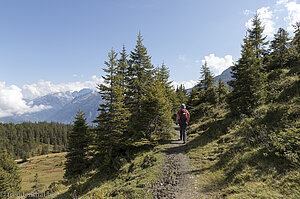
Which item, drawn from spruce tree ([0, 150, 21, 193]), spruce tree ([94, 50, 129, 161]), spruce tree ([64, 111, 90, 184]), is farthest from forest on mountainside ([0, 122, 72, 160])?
spruce tree ([94, 50, 129, 161])

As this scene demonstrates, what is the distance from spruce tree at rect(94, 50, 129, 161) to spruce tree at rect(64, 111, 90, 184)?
881cm

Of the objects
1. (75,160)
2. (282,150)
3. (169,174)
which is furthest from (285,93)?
(75,160)

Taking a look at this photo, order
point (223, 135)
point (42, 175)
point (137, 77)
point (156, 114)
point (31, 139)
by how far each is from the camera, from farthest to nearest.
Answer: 1. point (31, 139)
2. point (42, 175)
3. point (137, 77)
4. point (156, 114)
5. point (223, 135)

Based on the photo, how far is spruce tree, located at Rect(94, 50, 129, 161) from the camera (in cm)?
1788

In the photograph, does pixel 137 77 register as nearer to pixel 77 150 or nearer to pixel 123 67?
pixel 123 67

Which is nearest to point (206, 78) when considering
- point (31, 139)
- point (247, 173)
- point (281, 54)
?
point (281, 54)

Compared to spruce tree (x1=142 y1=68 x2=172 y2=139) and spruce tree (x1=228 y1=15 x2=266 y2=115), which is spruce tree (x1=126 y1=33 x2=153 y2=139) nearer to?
spruce tree (x1=142 y1=68 x2=172 y2=139)

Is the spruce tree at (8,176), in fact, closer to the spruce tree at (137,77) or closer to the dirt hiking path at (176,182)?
the spruce tree at (137,77)

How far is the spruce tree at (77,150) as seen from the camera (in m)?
24.9

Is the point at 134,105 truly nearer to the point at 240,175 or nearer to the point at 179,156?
the point at 179,156

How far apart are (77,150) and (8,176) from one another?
25561mm

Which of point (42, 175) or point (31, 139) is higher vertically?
point (31, 139)

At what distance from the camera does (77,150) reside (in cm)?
2527

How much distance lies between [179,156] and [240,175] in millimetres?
4785
